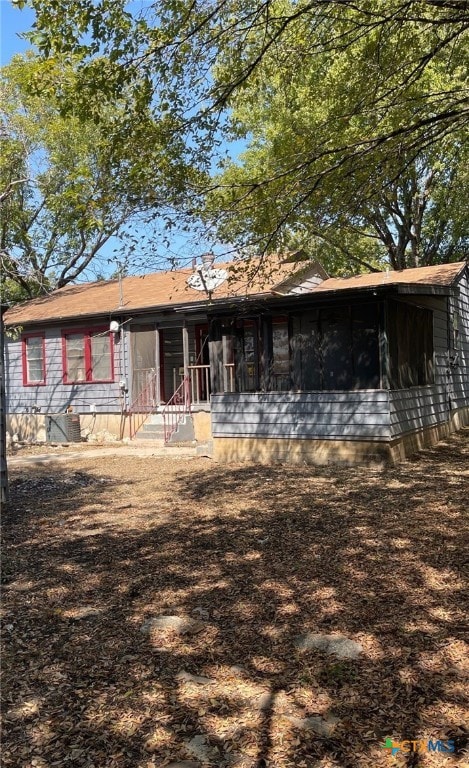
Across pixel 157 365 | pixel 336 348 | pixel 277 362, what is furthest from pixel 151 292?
pixel 336 348

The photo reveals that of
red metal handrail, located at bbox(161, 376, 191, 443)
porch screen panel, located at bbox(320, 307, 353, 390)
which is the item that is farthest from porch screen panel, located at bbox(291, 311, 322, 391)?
red metal handrail, located at bbox(161, 376, 191, 443)

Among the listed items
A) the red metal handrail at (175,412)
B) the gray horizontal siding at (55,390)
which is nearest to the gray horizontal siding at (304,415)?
the red metal handrail at (175,412)

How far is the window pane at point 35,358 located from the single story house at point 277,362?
0.73ft

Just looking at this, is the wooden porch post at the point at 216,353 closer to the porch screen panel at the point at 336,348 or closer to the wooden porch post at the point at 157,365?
the porch screen panel at the point at 336,348

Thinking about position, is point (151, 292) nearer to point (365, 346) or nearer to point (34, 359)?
point (34, 359)

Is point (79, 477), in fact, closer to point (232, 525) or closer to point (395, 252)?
point (232, 525)

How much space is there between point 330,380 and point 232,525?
475 cm

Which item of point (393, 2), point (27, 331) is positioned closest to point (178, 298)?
point (27, 331)

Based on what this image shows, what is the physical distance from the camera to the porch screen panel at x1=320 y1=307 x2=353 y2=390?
1043 cm

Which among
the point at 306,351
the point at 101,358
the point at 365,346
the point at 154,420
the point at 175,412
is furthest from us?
the point at 101,358

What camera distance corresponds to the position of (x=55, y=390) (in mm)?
17109

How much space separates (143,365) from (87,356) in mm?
1755

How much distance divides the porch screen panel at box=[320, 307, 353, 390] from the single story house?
19 mm

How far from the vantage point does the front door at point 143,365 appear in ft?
51.8
